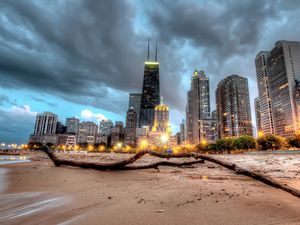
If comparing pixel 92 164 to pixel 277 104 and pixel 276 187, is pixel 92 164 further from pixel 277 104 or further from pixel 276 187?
pixel 277 104

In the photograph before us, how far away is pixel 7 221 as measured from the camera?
2.58 m

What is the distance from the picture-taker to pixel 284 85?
580ft

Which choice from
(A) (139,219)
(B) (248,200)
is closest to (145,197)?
(A) (139,219)

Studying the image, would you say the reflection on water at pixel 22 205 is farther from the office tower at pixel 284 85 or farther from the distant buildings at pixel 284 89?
the office tower at pixel 284 85

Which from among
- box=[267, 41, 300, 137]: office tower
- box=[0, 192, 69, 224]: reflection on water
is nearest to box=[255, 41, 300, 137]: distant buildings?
box=[267, 41, 300, 137]: office tower

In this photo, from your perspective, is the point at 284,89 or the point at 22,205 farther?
the point at 284,89

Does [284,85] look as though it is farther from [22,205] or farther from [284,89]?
[22,205]

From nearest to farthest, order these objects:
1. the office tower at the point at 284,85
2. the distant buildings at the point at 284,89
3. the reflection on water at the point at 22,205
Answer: the reflection on water at the point at 22,205
the distant buildings at the point at 284,89
the office tower at the point at 284,85

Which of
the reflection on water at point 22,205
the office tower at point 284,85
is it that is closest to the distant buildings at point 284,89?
the office tower at point 284,85

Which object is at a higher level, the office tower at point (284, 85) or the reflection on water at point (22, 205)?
the office tower at point (284, 85)

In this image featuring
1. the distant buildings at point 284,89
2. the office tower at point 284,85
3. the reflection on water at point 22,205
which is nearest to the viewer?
the reflection on water at point 22,205

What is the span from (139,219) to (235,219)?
1466 mm

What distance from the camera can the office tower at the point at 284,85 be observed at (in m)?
165

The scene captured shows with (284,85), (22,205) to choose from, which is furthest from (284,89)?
(22,205)
